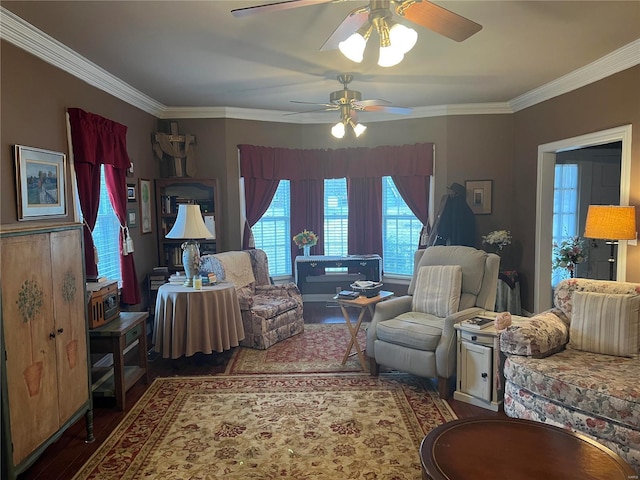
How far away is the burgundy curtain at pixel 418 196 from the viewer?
5.77m

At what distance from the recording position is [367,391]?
340cm

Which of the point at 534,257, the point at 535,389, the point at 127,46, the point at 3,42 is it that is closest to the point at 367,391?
the point at 535,389

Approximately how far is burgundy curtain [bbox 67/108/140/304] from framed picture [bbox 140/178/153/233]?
58 centimetres

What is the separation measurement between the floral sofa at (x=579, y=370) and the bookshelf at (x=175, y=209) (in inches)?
144

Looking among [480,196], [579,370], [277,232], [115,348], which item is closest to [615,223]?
[579,370]

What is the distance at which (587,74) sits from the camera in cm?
399

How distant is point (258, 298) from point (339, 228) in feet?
6.45

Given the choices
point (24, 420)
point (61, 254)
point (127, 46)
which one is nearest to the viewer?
point (24, 420)

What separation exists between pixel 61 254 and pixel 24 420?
0.89 meters

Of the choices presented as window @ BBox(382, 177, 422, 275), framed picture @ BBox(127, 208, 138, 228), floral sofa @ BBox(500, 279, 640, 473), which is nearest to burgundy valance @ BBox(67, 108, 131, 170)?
framed picture @ BBox(127, 208, 138, 228)

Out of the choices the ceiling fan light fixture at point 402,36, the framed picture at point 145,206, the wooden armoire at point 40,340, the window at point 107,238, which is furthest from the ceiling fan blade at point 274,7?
the framed picture at point 145,206

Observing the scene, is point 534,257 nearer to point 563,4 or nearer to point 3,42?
point 563,4

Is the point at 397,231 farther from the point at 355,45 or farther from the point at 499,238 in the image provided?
the point at 355,45

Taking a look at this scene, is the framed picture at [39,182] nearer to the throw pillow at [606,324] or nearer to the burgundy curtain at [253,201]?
the burgundy curtain at [253,201]
